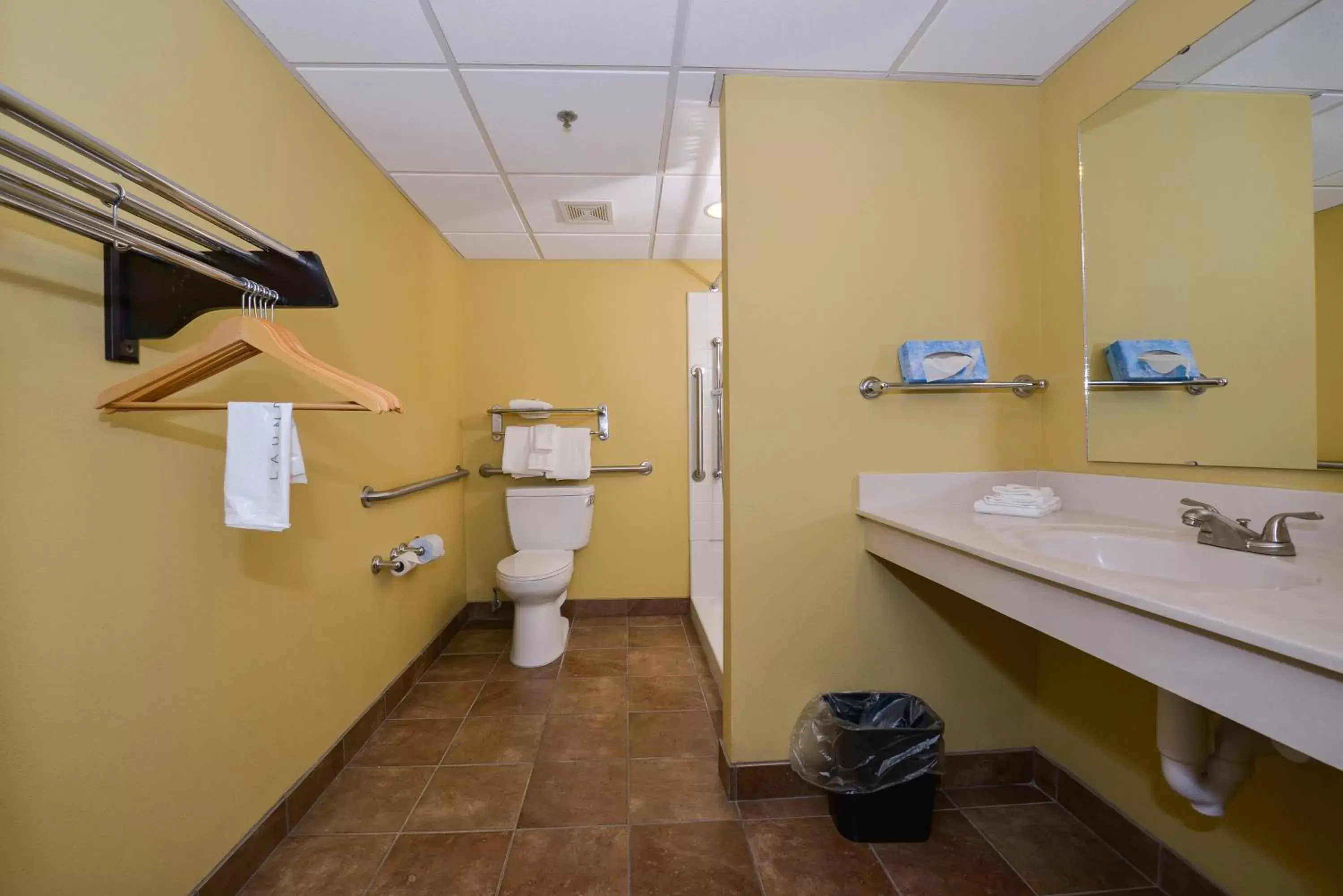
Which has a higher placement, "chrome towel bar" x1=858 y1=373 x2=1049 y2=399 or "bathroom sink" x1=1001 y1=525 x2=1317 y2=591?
"chrome towel bar" x1=858 y1=373 x2=1049 y2=399

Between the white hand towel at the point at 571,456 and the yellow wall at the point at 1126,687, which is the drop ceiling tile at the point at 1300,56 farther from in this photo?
the white hand towel at the point at 571,456

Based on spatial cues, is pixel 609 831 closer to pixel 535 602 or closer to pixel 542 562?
pixel 535 602

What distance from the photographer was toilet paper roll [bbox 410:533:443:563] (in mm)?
2094

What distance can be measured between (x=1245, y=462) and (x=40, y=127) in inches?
80.7

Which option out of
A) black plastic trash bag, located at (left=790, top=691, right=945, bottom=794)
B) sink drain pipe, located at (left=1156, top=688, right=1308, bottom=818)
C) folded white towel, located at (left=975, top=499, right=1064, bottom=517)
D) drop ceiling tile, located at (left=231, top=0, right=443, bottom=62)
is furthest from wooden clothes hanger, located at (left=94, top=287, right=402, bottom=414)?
sink drain pipe, located at (left=1156, top=688, right=1308, bottom=818)

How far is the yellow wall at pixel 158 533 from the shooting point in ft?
2.79

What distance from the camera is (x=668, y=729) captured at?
6.28 feet

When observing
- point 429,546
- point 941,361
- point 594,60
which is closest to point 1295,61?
point 941,361

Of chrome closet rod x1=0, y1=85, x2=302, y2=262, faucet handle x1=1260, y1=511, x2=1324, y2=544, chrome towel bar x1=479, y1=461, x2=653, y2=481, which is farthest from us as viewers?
chrome towel bar x1=479, y1=461, x2=653, y2=481

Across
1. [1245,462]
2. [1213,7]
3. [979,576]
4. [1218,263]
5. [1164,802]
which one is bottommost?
[1164,802]

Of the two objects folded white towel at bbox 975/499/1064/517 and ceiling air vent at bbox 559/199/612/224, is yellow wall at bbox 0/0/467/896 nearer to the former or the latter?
ceiling air vent at bbox 559/199/612/224

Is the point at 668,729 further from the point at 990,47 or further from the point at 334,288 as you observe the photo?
the point at 990,47

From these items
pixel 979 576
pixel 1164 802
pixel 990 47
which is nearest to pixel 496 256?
pixel 990 47

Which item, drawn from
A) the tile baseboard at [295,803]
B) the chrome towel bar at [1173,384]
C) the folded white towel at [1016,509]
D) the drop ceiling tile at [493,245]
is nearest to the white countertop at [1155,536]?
the folded white towel at [1016,509]
